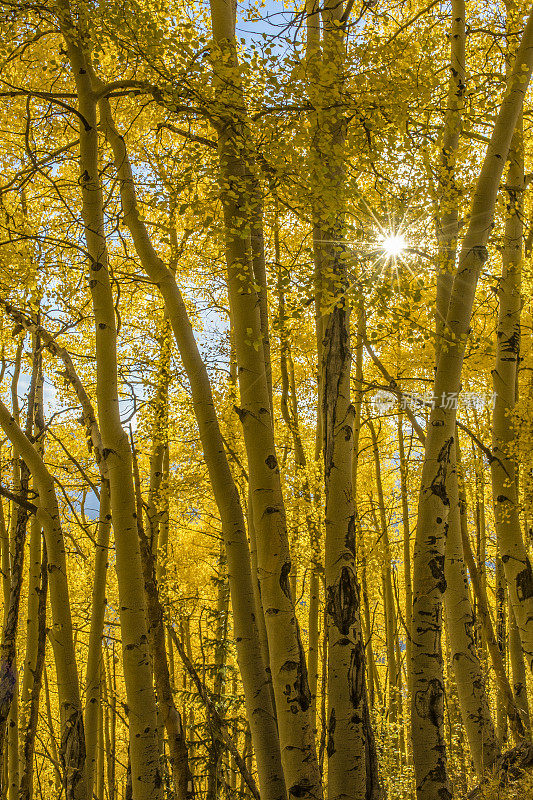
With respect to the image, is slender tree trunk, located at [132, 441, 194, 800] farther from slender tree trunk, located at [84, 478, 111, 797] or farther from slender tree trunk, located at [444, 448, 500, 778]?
slender tree trunk, located at [444, 448, 500, 778]

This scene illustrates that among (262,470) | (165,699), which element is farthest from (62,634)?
(262,470)

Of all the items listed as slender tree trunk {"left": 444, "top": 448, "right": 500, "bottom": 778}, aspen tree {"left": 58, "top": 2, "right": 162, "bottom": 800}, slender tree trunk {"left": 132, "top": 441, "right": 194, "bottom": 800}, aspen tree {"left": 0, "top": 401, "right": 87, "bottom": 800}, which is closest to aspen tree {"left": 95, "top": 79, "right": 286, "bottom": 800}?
aspen tree {"left": 58, "top": 2, "right": 162, "bottom": 800}

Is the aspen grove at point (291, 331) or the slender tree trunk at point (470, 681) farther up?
the aspen grove at point (291, 331)

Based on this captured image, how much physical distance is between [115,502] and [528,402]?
3920 millimetres

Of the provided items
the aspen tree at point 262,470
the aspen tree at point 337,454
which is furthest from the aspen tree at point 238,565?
the aspen tree at point 337,454

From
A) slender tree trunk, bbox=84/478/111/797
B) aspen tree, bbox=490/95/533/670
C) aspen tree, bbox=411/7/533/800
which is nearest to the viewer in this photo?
aspen tree, bbox=411/7/533/800

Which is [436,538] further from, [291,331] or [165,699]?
[165,699]

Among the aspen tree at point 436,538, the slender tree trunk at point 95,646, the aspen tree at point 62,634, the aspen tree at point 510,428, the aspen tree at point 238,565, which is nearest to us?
Answer: the aspen tree at point 238,565

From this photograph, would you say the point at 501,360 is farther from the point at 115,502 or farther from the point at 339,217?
the point at 115,502

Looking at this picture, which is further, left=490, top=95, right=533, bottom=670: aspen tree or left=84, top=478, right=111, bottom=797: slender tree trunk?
left=490, top=95, right=533, bottom=670: aspen tree

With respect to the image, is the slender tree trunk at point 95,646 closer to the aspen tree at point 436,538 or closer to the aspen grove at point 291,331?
the aspen grove at point 291,331

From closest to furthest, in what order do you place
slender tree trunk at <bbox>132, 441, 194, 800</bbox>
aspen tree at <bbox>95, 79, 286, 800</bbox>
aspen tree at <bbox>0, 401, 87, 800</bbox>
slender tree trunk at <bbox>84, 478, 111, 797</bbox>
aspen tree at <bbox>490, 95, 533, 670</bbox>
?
aspen tree at <bbox>95, 79, 286, 800</bbox> → aspen tree at <bbox>0, 401, 87, 800</bbox> → slender tree trunk at <bbox>132, 441, 194, 800</bbox> → slender tree trunk at <bbox>84, 478, 111, 797</bbox> → aspen tree at <bbox>490, 95, 533, 670</bbox>

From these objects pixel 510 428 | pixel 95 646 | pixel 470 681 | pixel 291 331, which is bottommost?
pixel 470 681

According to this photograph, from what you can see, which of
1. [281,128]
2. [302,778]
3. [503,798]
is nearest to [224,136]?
[281,128]
